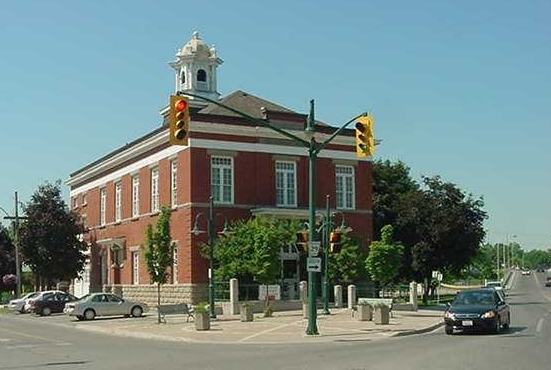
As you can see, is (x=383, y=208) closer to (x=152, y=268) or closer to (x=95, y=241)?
(x=95, y=241)

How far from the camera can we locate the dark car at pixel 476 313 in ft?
82.8

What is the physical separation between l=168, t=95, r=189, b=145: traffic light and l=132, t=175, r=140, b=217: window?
3698 centimetres

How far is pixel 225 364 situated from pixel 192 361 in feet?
4.49

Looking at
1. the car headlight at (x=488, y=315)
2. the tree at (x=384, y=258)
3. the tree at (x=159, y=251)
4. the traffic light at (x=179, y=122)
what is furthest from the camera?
the tree at (x=384, y=258)

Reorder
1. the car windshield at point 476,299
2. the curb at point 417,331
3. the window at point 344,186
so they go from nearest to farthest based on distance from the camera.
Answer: the car windshield at point 476,299 < the curb at point 417,331 < the window at point 344,186

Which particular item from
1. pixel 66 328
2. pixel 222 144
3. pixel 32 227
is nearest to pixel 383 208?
pixel 222 144

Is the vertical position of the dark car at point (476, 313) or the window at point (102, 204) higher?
the window at point (102, 204)

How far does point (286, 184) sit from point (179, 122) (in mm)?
32178

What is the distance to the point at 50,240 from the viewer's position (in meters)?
63.2

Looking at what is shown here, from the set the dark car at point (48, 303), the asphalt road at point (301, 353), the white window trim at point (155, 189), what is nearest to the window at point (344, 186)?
the white window trim at point (155, 189)

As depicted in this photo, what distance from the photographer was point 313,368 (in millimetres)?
17328

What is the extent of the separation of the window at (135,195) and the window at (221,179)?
9284 mm

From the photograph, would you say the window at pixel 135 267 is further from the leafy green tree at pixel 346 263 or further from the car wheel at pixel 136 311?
the leafy green tree at pixel 346 263

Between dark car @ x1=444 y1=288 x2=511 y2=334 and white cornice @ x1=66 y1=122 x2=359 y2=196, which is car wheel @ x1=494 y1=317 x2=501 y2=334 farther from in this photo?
white cornice @ x1=66 y1=122 x2=359 y2=196
